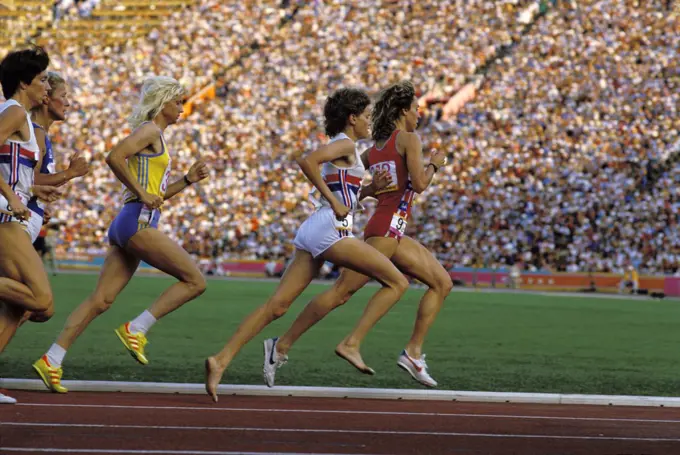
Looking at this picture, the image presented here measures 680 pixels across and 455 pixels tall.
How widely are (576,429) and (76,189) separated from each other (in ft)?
112

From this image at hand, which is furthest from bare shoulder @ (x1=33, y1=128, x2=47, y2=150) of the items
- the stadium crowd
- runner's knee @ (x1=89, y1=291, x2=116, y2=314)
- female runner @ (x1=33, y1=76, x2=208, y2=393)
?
the stadium crowd

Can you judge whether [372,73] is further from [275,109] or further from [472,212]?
[472,212]

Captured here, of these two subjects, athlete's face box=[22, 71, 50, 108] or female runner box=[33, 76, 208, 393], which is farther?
female runner box=[33, 76, 208, 393]

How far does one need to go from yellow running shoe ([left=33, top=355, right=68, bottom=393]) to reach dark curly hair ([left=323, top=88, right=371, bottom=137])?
7.63 ft

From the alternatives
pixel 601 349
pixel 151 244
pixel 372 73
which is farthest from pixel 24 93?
pixel 372 73

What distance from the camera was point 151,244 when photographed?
7.58m

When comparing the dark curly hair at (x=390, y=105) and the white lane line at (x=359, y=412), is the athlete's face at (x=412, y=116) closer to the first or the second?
the dark curly hair at (x=390, y=105)

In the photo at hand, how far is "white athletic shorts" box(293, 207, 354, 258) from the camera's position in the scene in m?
7.66

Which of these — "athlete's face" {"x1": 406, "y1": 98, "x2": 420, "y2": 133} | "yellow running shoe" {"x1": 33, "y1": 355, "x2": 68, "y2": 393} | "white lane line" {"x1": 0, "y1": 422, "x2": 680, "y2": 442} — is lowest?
"yellow running shoe" {"x1": 33, "y1": 355, "x2": 68, "y2": 393}

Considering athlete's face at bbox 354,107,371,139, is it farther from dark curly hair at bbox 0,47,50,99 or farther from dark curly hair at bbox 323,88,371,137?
dark curly hair at bbox 0,47,50,99

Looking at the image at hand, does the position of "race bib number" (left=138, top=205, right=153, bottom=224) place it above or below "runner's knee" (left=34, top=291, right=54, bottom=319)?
above

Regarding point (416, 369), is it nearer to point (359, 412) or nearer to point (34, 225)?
point (359, 412)

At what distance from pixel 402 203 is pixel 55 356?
104 inches

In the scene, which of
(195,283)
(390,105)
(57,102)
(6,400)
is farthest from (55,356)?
(390,105)
